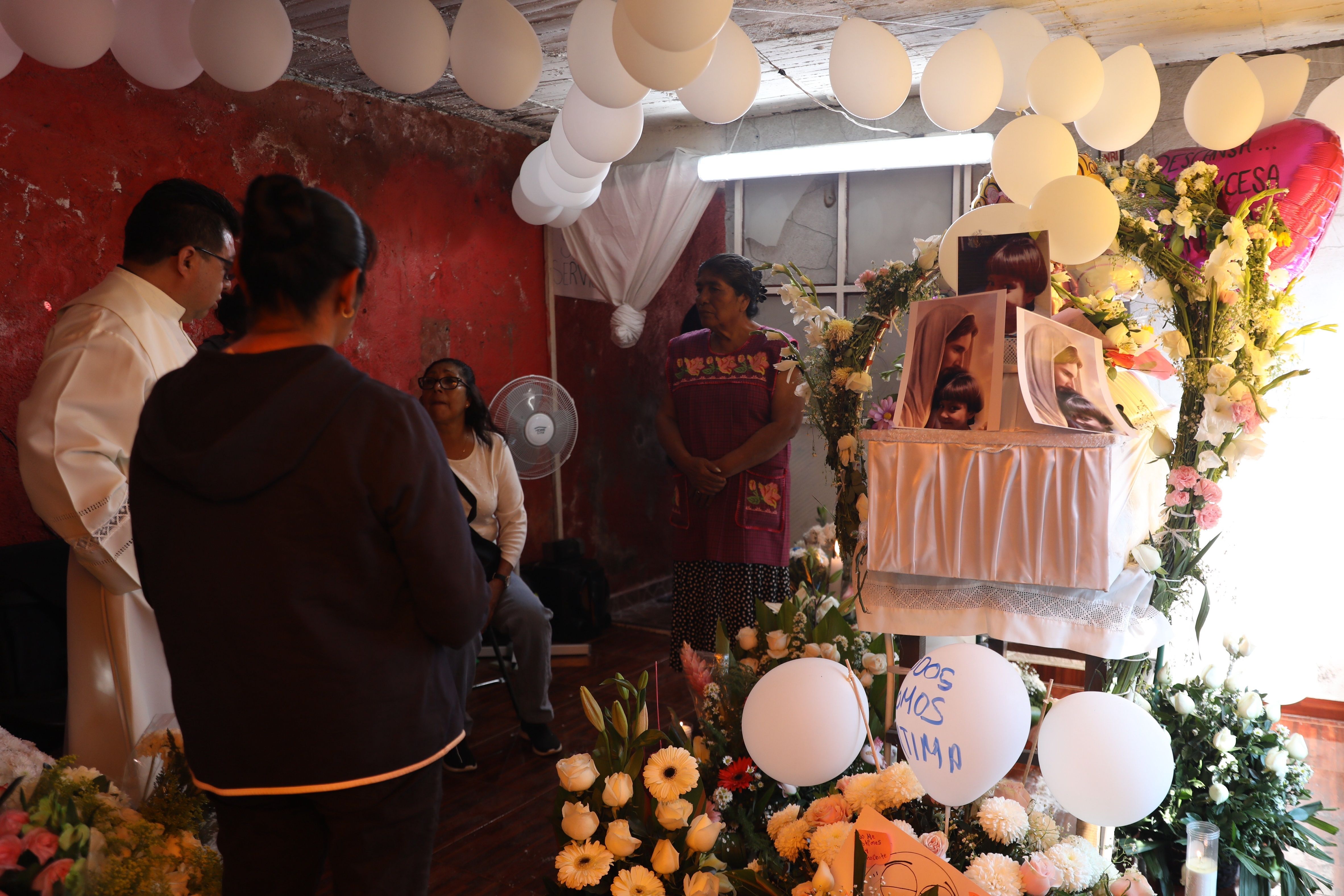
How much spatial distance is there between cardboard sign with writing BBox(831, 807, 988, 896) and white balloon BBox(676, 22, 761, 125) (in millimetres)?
1952

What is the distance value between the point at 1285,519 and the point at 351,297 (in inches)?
152

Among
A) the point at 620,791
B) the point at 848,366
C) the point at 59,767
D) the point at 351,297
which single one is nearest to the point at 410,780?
the point at 620,791

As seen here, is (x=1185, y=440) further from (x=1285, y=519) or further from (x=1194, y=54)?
(x=1194, y=54)

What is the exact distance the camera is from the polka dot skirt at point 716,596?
313 cm

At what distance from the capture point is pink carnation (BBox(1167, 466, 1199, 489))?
2055 mm

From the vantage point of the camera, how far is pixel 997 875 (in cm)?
153

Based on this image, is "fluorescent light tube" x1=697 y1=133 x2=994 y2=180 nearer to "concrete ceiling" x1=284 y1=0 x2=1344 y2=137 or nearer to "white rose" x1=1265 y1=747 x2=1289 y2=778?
"concrete ceiling" x1=284 y1=0 x2=1344 y2=137

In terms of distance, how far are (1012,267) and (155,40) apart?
2.27 metres

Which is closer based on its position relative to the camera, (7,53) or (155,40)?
(7,53)

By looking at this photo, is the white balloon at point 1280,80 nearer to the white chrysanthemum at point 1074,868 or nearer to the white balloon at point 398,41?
the white chrysanthemum at point 1074,868

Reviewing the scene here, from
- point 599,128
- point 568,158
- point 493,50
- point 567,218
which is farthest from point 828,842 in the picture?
point 567,218

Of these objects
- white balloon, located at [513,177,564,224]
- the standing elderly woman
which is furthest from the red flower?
white balloon, located at [513,177,564,224]

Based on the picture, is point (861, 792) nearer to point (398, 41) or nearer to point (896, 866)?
point (896, 866)

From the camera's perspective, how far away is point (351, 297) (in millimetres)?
1188
